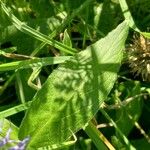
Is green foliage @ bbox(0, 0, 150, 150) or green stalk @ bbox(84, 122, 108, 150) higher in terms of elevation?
green foliage @ bbox(0, 0, 150, 150)

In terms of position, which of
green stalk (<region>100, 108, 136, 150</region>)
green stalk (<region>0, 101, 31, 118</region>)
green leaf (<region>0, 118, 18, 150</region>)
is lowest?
green stalk (<region>100, 108, 136, 150</region>)

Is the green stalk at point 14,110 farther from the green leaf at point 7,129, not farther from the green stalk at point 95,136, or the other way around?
the green stalk at point 95,136

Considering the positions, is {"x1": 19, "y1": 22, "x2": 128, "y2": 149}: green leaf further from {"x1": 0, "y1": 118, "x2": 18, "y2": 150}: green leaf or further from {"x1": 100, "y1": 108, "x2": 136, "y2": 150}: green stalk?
{"x1": 100, "y1": 108, "x2": 136, "y2": 150}: green stalk

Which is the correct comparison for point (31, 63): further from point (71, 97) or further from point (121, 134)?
point (121, 134)

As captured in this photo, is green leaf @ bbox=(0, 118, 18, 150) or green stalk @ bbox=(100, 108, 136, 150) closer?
green leaf @ bbox=(0, 118, 18, 150)

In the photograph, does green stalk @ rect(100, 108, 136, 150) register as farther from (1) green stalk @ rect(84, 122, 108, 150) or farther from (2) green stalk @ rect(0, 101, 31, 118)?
(2) green stalk @ rect(0, 101, 31, 118)

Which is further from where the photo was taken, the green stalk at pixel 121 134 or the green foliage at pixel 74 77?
the green stalk at pixel 121 134

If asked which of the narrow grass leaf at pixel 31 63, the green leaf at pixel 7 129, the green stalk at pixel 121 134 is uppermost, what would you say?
the narrow grass leaf at pixel 31 63

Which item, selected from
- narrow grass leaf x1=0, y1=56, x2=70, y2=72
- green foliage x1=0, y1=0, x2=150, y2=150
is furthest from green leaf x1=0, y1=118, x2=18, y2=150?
narrow grass leaf x1=0, y1=56, x2=70, y2=72

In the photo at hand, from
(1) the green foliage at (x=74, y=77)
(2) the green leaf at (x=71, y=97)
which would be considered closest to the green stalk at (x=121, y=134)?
(1) the green foliage at (x=74, y=77)
